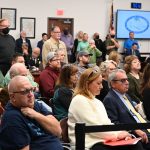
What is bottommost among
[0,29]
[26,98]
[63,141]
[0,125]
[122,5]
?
[63,141]

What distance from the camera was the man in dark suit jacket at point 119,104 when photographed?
427cm

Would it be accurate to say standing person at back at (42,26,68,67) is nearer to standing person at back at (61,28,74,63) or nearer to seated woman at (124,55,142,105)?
seated woman at (124,55,142,105)

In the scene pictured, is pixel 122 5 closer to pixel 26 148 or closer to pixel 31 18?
pixel 31 18

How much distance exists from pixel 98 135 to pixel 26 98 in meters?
1.03

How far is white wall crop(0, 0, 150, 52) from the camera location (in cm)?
1388

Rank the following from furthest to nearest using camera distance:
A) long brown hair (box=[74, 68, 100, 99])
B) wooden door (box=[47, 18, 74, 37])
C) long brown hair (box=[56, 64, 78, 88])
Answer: wooden door (box=[47, 18, 74, 37]) < long brown hair (box=[56, 64, 78, 88]) < long brown hair (box=[74, 68, 100, 99])

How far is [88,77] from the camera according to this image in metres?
4.06

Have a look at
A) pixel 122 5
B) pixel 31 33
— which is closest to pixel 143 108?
pixel 31 33

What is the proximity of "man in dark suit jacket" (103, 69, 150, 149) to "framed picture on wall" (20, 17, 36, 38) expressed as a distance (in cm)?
966

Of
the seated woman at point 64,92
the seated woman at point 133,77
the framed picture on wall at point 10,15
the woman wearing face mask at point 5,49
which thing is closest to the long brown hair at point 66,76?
the seated woman at point 64,92

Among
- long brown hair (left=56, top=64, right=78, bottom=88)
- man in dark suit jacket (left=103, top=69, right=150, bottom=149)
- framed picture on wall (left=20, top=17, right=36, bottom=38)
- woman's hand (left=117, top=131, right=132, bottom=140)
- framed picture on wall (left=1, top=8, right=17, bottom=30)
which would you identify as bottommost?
woman's hand (left=117, top=131, right=132, bottom=140)

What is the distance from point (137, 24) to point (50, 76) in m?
9.98

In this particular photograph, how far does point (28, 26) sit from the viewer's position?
45.8 ft

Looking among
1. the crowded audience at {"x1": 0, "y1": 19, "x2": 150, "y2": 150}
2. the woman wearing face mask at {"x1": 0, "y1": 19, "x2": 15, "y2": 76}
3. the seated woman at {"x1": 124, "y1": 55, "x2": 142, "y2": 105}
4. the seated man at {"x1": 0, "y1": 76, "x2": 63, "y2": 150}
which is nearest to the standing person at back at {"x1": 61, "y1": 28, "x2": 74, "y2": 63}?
the woman wearing face mask at {"x1": 0, "y1": 19, "x2": 15, "y2": 76}
